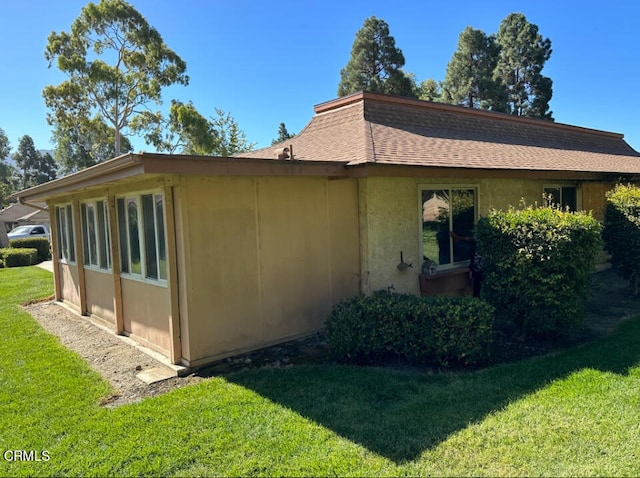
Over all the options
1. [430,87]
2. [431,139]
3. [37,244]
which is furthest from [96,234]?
[430,87]

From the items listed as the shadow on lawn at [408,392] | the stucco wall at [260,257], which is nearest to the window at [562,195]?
the shadow on lawn at [408,392]

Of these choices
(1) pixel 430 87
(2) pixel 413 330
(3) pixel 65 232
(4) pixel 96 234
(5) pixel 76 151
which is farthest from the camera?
(5) pixel 76 151

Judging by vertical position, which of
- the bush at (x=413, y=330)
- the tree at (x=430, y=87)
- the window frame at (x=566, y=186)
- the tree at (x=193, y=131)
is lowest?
the bush at (x=413, y=330)

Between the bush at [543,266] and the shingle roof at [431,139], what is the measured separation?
1.78 m

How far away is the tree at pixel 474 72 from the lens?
97.4 ft

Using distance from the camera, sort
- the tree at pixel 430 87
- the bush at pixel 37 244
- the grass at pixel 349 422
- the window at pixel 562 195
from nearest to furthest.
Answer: the grass at pixel 349 422 < the window at pixel 562 195 < the bush at pixel 37 244 < the tree at pixel 430 87

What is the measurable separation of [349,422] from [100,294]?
6512 mm

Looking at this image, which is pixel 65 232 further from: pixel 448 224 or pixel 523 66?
pixel 523 66

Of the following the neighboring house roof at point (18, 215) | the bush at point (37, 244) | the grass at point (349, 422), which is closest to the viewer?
the grass at point (349, 422)

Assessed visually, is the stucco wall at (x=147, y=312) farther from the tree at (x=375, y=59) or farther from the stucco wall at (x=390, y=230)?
the tree at (x=375, y=59)

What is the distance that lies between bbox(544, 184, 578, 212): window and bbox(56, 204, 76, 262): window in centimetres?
1085

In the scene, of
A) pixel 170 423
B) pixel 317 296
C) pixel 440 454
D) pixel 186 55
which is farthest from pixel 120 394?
pixel 186 55

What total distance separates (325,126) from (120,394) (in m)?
7.12

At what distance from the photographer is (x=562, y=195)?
10766mm
